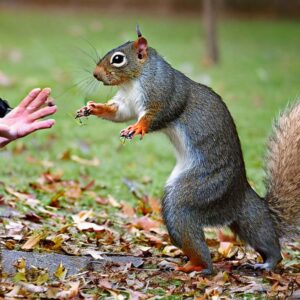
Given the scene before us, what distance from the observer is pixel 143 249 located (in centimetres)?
462

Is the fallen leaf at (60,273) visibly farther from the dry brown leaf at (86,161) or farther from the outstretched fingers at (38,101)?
the dry brown leaf at (86,161)

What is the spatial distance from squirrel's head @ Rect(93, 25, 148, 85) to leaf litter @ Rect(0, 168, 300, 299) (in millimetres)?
916

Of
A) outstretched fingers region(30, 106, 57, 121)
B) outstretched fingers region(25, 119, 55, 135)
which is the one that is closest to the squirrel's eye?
outstretched fingers region(30, 106, 57, 121)

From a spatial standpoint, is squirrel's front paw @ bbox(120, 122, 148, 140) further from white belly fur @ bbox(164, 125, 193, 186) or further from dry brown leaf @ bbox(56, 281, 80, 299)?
dry brown leaf @ bbox(56, 281, 80, 299)

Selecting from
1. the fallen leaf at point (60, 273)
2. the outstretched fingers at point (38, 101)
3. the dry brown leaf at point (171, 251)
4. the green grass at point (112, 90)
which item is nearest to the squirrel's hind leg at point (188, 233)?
the dry brown leaf at point (171, 251)

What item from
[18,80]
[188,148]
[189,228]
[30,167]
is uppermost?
[18,80]

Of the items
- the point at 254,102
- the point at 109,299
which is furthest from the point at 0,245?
the point at 254,102

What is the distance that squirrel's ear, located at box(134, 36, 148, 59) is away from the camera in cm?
428

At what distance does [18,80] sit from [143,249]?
22.4ft

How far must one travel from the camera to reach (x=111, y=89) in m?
4.44

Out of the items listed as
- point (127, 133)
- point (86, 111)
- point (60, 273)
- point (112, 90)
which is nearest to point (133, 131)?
point (127, 133)

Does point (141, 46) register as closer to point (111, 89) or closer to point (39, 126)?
point (111, 89)

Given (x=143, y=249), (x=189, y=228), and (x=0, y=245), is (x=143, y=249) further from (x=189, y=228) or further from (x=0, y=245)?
(x=0, y=245)

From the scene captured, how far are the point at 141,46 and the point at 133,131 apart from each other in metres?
0.54
